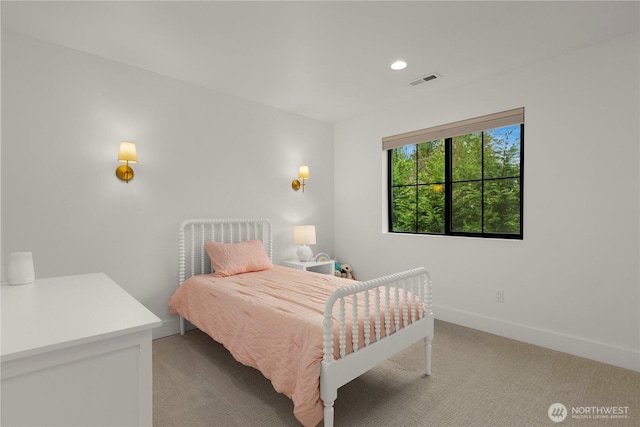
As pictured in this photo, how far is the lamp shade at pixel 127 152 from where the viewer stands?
2.71 metres

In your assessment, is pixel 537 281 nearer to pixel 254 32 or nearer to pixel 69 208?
pixel 254 32

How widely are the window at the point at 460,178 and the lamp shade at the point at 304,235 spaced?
3.33 ft

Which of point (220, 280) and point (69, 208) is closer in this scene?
point (69, 208)

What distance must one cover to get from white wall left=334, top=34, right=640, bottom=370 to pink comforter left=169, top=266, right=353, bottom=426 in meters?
1.45

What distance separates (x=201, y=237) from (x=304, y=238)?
115 centimetres

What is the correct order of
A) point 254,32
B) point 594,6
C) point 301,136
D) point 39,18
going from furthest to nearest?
point 301,136, point 254,32, point 39,18, point 594,6

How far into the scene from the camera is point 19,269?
1541mm

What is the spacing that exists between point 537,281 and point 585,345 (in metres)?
0.56

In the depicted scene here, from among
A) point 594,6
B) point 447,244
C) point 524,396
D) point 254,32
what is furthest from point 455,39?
point 524,396

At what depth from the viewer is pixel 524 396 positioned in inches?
82.4

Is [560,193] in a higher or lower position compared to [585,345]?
higher

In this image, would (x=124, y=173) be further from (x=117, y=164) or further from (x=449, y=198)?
(x=449, y=198)

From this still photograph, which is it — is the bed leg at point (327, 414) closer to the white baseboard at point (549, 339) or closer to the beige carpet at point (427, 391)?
the beige carpet at point (427, 391)

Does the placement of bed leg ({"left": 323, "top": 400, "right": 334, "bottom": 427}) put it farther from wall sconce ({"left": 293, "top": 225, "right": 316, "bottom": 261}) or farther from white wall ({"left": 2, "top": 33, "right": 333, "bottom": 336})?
wall sconce ({"left": 293, "top": 225, "right": 316, "bottom": 261})
